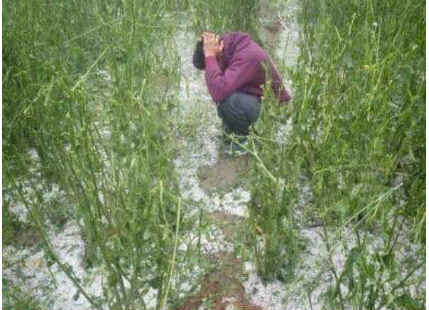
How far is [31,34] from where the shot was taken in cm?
230

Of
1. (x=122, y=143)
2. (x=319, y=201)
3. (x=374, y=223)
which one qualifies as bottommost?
(x=374, y=223)

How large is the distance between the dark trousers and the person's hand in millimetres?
277

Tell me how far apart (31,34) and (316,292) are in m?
1.71

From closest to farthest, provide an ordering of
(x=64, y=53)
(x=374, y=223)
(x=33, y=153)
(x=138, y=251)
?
(x=138, y=251) < (x=374, y=223) < (x=33, y=153) < (x=64, y=53)

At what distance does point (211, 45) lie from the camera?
2654 mm

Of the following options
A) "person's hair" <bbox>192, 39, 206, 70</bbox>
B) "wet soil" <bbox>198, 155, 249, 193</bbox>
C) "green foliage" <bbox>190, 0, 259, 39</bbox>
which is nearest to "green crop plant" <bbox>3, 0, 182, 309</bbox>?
"person's hair" <bbox>192, 39, 206, 70</bbox>

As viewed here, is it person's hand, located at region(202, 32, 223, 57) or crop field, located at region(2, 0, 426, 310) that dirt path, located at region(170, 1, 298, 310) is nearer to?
crop field, located at region(2, 0, 426, 310)

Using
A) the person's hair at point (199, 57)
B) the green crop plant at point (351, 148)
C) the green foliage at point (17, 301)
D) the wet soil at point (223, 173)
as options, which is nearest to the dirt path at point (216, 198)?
the wet soil at point (223, 173)

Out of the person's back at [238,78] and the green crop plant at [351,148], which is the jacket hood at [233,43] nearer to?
the person's back at [238,78]

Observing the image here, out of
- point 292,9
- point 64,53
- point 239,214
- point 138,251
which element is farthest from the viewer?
point 292,9

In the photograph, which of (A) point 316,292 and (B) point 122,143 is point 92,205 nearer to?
(B) point 122,143

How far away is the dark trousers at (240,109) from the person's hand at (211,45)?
Answer: 0.91 feet

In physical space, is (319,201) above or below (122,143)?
below

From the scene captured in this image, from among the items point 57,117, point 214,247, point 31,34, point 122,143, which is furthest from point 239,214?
point 31,34
